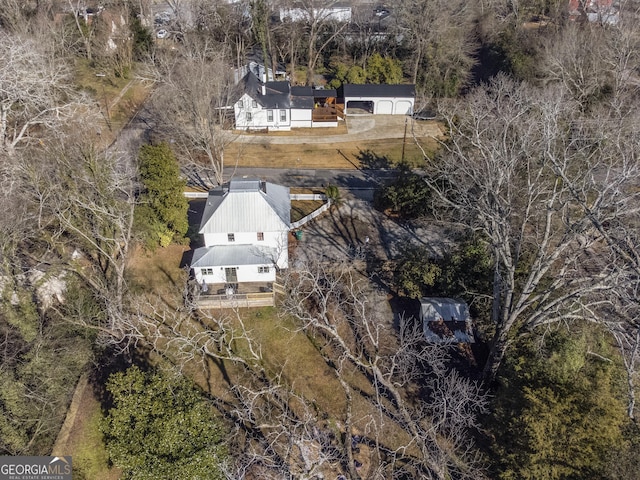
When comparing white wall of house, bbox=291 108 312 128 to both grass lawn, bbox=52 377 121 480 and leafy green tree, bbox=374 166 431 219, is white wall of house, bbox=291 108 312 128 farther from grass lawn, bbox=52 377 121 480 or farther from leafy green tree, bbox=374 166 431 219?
grass lawn, bbox=52 377 121 480

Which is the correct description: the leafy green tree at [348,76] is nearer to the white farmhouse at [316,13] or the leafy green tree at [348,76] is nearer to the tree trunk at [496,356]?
the white farmhouse at [316,13]

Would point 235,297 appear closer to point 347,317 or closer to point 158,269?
point 158,269

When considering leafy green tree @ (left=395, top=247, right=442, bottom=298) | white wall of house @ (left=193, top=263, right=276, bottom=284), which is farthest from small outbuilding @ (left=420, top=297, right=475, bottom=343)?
white wall of house @ (left=193, top=263, right=276, bottom=284)

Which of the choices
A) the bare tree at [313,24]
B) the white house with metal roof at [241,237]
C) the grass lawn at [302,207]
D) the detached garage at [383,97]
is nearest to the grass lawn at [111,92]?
the bare tree at [313,24]

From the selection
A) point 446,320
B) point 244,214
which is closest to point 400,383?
point 446,320

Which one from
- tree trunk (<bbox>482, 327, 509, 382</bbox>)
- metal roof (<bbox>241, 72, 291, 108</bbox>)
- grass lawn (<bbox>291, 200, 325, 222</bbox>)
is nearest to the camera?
tree trunk (<bbox>482, 327, 509, 382</bbox>)
